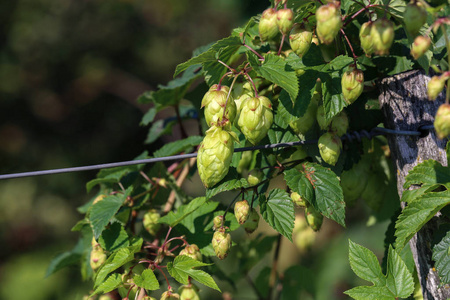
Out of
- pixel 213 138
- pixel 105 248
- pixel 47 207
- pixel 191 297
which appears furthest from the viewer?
pixel 47 207

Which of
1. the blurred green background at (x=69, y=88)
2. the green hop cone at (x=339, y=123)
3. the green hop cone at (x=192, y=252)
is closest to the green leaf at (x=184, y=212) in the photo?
the green hop cone at (x=192, y=252)

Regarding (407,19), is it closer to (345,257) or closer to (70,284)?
(345,257)

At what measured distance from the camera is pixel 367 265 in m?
0.88

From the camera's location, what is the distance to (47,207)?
12.6 ft

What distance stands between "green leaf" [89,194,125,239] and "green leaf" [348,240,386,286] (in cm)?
52

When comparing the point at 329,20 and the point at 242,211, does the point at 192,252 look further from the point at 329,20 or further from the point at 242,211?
the point at 329,20

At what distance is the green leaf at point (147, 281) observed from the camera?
0.94 m

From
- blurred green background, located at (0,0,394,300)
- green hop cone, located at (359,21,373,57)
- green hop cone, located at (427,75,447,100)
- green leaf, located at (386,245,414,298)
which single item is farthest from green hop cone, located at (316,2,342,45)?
blurred green background, located at (0,0,394,300)

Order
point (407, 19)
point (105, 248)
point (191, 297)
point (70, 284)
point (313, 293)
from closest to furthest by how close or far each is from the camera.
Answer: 1. point (407, 19)
2. point (191, 297)
3. point (105, 248)
4. point (313, 293)
5. point (70, 284)

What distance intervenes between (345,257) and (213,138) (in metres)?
2.33

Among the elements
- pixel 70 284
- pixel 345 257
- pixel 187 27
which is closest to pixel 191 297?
pixel 345 257

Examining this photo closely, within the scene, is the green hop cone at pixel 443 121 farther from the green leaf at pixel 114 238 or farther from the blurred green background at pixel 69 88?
the blurred green background at pixel 69 88

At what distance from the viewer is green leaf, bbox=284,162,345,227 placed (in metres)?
0.92

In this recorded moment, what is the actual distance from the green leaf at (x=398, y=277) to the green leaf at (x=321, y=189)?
11cm
